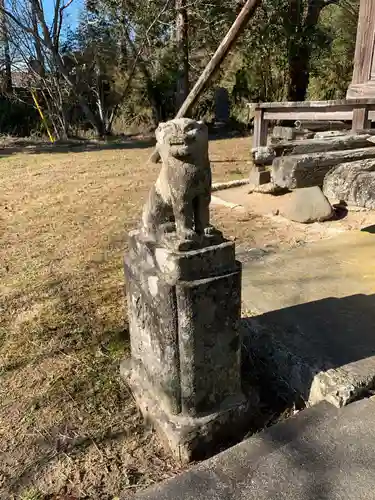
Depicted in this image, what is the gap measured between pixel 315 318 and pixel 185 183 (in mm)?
1340

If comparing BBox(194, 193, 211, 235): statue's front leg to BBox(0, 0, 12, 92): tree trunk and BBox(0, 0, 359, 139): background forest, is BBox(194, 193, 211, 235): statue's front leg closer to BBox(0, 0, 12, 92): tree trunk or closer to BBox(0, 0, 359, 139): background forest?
BBox(0, 0, 359, 139): background forest

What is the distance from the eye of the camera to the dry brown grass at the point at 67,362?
197cm

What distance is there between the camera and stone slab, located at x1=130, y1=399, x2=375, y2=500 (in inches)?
62.5

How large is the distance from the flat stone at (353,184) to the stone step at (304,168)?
27cm

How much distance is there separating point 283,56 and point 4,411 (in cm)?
1527

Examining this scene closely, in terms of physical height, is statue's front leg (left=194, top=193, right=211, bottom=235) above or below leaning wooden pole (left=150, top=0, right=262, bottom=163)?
below

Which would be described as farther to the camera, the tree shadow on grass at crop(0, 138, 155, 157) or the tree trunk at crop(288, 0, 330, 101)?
the tree trunk at crop(288, 0, 330, 101)

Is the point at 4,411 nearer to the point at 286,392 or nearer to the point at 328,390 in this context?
the point at 286,392

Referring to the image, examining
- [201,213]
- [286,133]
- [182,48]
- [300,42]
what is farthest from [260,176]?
[300,42]

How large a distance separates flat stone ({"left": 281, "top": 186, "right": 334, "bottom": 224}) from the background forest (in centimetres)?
991

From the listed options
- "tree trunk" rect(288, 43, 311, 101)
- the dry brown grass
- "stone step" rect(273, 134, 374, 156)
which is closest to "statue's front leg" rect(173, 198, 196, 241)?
the dry brown grass

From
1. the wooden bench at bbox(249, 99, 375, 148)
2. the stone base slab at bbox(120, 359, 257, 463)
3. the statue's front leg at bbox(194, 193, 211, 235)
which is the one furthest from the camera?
the wooden bench at bbox(249, 99, 375, 148)

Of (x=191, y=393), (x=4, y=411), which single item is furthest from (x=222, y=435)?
(x=4, y=411)

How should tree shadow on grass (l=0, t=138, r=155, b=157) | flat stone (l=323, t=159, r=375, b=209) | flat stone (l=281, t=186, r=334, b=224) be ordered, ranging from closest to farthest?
flat stone (l=323, t=159, r=375, b=209) → flat stone (l=281, t=186, r=334, b=224) → tree shadow on grass (l=0, t=138, r=155, b=157)
